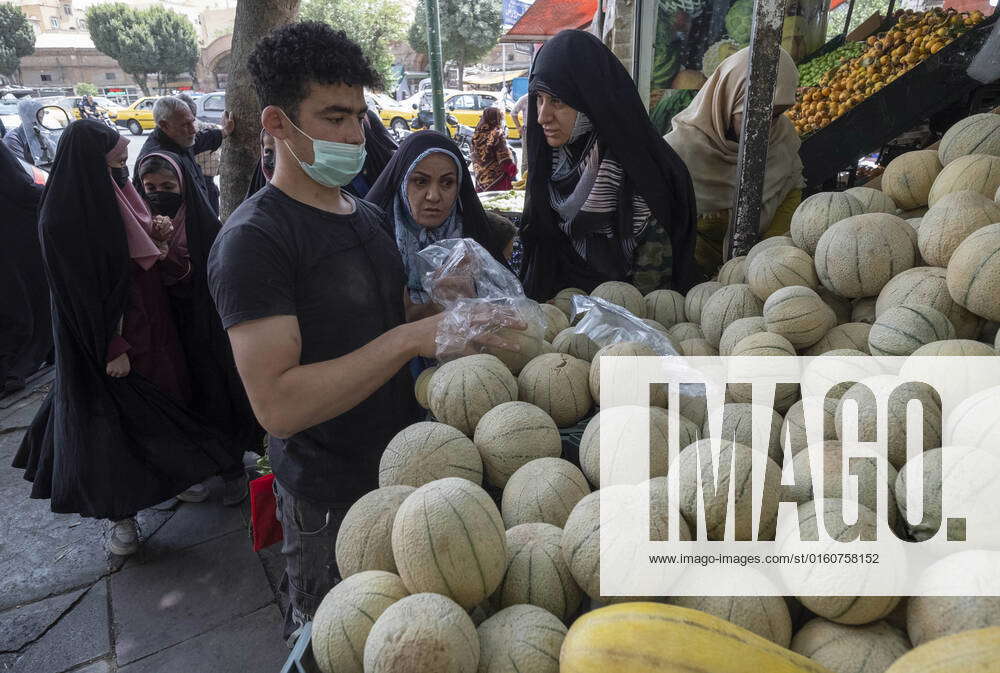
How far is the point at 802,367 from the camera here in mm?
1845

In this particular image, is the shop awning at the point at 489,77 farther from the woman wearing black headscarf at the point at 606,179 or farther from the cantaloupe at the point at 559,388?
the cantaloupe at the point at 559,388

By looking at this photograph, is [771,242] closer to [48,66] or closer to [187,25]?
[187,25]

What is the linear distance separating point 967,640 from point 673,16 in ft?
24.6

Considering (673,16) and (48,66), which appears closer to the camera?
(673,16)

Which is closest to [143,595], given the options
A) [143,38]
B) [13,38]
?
[143,38]

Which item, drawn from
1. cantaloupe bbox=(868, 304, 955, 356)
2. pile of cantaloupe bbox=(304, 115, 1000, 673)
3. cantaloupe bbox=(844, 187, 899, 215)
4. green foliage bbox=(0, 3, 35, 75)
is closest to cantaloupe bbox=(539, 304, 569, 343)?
pile of cantaloupe bbox=(304, 115, 1000, 673)

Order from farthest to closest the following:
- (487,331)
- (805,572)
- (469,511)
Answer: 1. (487,331)
2. (469,511)
3. (805,572)

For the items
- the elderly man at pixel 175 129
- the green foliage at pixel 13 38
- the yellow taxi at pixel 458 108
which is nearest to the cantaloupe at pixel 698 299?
the elderly man at pixel 175 129

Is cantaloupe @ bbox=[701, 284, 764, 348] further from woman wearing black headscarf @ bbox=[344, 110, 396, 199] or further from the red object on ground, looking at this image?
woman wearing black headscarf @ bbox=[344, 110, 396, 199]

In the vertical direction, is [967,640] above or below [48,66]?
below

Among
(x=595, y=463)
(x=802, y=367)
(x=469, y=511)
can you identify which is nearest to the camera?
(x=469, y=511)

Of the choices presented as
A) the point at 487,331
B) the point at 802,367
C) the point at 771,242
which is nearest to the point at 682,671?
the point at 802,367

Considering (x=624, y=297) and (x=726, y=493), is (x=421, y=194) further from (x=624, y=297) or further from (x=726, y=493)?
(x=726, y=493)

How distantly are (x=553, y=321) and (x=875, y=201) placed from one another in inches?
56.3
